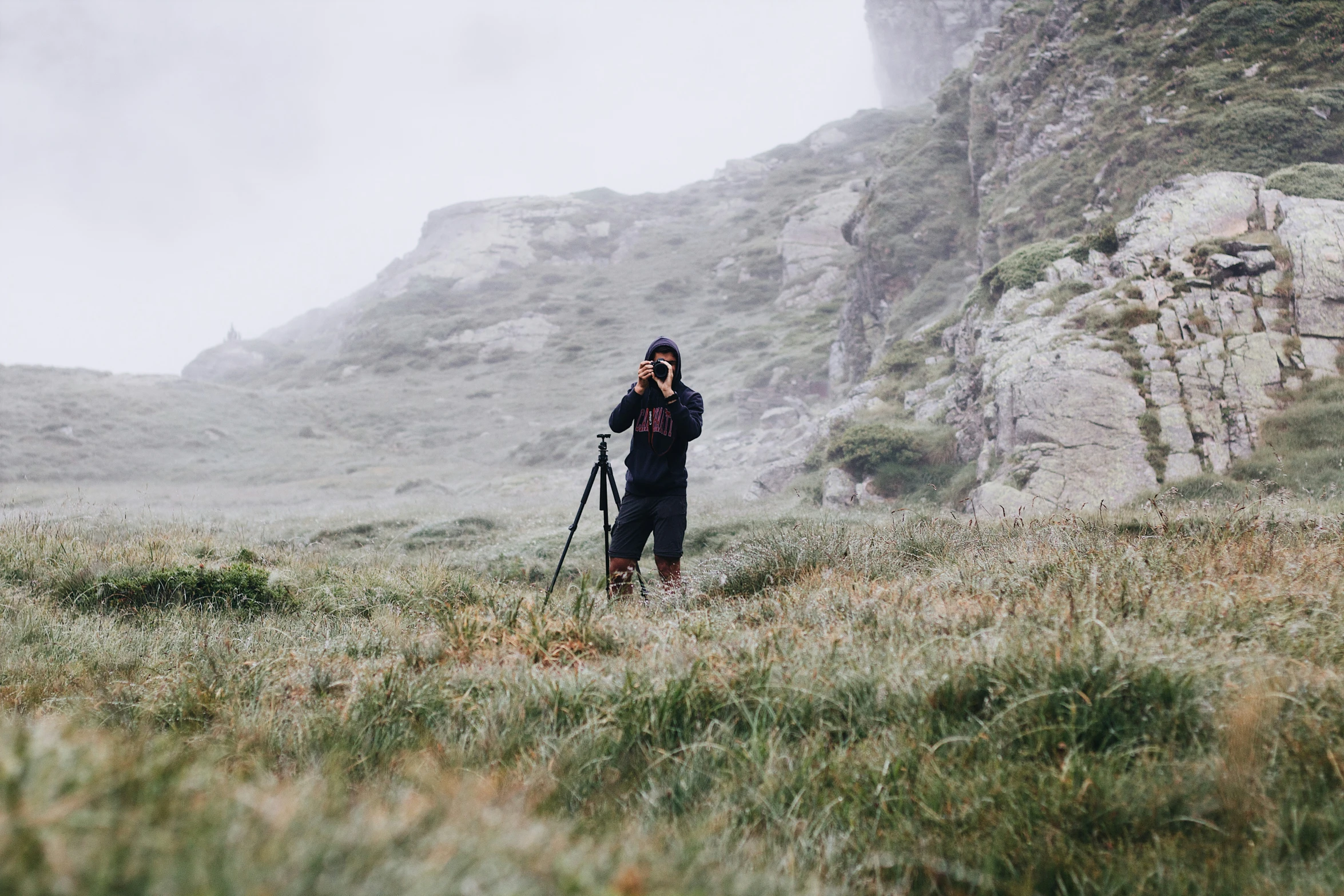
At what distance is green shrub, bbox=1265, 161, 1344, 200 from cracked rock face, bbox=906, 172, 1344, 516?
1.10ft

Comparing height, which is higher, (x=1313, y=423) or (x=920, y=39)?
(x=920, y=39)

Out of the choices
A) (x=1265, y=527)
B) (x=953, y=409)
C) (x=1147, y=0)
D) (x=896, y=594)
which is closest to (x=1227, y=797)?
(x=896, y=594)

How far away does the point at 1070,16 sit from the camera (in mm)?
25391

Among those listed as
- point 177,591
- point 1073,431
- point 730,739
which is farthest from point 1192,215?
point 177,591

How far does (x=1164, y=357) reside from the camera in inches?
515

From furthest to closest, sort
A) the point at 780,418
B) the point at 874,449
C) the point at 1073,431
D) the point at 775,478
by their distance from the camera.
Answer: the point at 780,418 < the point at 775,478 < the point at 874,449 < the point at 1073,431

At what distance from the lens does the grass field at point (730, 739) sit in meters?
1.21

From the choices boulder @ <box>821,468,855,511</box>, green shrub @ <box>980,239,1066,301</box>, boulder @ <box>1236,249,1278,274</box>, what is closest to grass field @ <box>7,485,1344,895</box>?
boulder @ <box>1236,249,1278,274</box>

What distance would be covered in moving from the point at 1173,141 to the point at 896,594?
65.5ft

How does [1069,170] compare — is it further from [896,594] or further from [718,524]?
[896,594]

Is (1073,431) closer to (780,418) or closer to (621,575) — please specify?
(621,575)

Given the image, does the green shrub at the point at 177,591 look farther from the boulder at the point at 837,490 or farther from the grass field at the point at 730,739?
the boulder at the point at 837,490

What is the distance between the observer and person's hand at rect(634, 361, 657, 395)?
6.68 m

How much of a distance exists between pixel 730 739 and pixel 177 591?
18.7 feet
